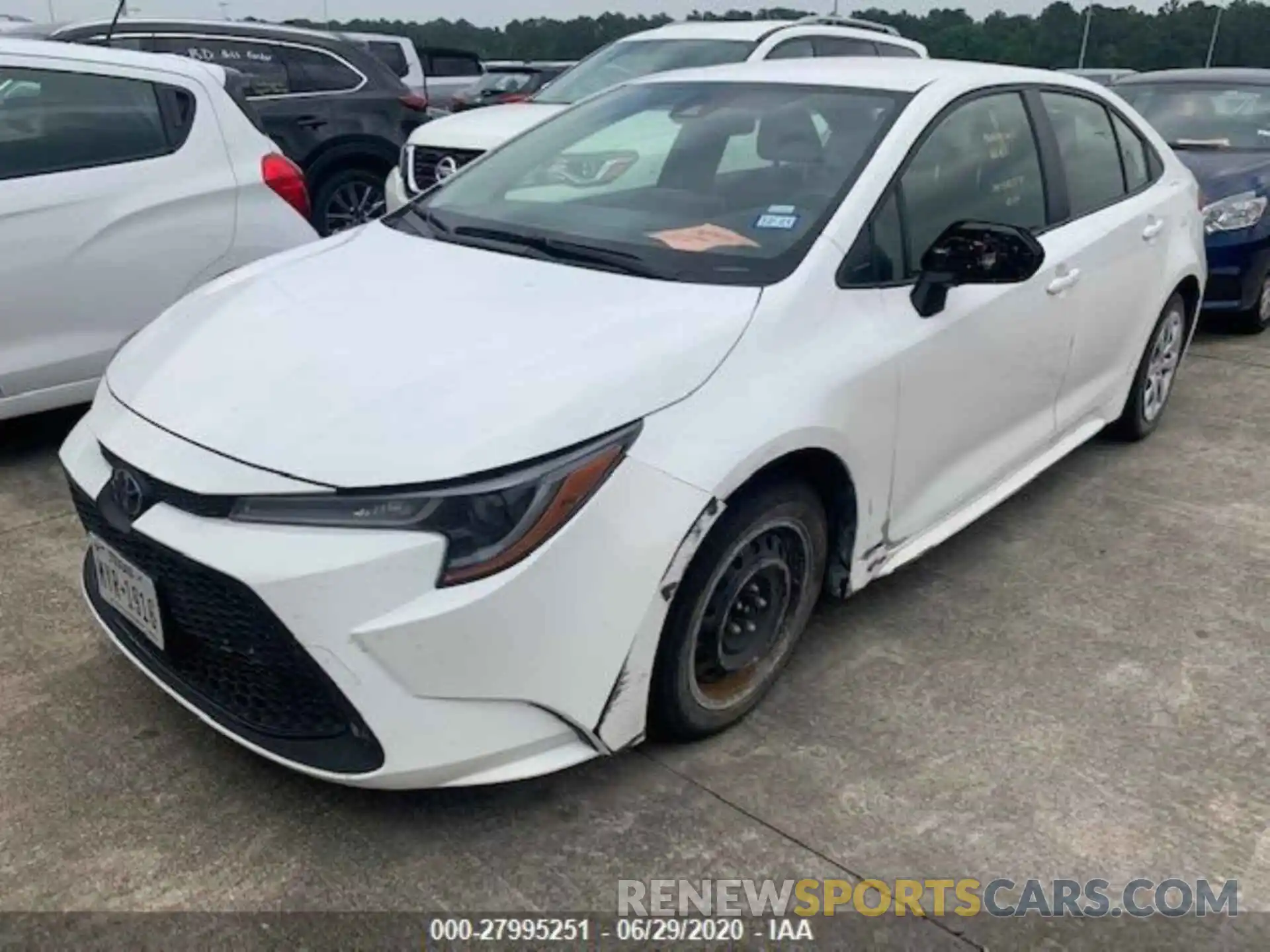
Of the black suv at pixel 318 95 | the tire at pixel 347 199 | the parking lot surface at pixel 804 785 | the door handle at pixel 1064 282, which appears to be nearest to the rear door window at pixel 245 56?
the black suv at pixel 318 95

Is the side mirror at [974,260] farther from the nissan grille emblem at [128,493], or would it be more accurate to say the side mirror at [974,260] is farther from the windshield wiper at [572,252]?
the nissan grille emblem at [128,493]

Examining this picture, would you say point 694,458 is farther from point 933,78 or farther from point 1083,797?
point 933,78

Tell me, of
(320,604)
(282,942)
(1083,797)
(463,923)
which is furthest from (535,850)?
(1083,797)

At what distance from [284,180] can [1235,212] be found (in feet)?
16.9

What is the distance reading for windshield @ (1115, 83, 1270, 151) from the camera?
7.07m

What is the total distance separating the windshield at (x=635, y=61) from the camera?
741 centimetres

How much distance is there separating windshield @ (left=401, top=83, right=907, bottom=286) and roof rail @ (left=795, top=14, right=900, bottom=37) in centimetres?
488

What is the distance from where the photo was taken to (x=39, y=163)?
13.4ft

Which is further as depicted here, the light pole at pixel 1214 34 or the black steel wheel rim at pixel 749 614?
the light pole at pixel 1214 34

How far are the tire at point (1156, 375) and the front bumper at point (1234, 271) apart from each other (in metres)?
1.74

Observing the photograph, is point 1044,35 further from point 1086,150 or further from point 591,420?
point 591,420

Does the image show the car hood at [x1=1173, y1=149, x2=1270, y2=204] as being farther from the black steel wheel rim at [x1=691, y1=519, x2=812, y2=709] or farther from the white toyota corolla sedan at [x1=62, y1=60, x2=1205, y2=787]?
the black steel wheel rim at [x1=691, y1=519, x2=812, y2=709]

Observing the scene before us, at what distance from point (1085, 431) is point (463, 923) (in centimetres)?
302

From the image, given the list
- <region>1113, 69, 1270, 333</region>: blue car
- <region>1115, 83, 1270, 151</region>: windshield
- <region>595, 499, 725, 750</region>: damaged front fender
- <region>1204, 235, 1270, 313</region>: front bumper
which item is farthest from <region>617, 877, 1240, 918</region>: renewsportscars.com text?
<region>1115, 83, 1270, 151</region>: windshield
